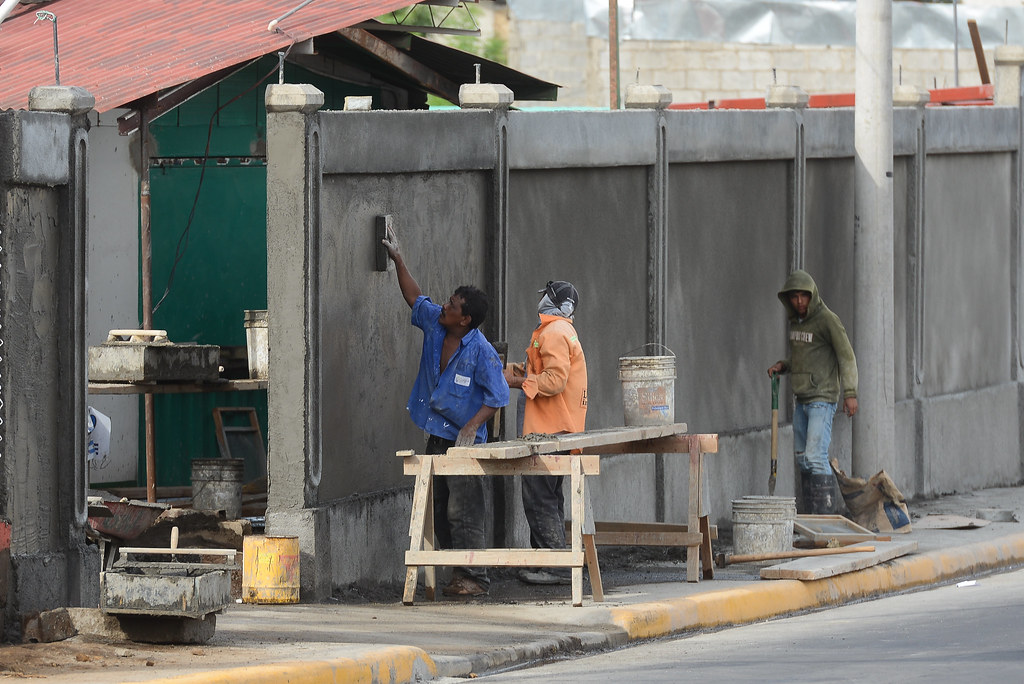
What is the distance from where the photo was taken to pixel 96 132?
14.3m

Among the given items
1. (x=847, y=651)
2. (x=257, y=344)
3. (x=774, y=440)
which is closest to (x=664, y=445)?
(x=774, y=440)

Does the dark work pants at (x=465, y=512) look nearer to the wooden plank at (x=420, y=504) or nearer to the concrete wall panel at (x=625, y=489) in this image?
the wooden plank at (x=420, y=504)

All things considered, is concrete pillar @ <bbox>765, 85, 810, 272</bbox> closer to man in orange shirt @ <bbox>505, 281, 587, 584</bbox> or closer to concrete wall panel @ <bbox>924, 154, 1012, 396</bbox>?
concrete wall panel @ <bbox>924, 154, 1012, 396</bbox>

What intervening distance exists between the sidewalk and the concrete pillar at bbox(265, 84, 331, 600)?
501 mm

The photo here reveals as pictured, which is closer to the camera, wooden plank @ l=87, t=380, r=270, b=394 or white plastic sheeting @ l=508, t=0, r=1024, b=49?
wooden plank @ l=87, t=380, r=270, b=394

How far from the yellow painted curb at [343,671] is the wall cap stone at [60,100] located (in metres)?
2.77

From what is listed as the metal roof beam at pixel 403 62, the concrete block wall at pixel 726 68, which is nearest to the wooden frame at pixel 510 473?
the metal roof beam at pixel 403 62

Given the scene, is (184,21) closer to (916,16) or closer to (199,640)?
(199,640)

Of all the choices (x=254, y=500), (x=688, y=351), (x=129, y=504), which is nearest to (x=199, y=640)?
(x=129, y=504)

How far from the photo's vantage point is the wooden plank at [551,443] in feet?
33.6

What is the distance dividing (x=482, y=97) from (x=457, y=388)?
2095 mm

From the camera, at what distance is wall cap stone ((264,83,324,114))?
1045 centimetres

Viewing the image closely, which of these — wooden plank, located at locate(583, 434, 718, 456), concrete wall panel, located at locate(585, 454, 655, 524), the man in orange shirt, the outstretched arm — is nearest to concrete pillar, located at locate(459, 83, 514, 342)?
the man in orange shirt

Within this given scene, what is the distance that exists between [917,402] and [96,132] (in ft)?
23.1
